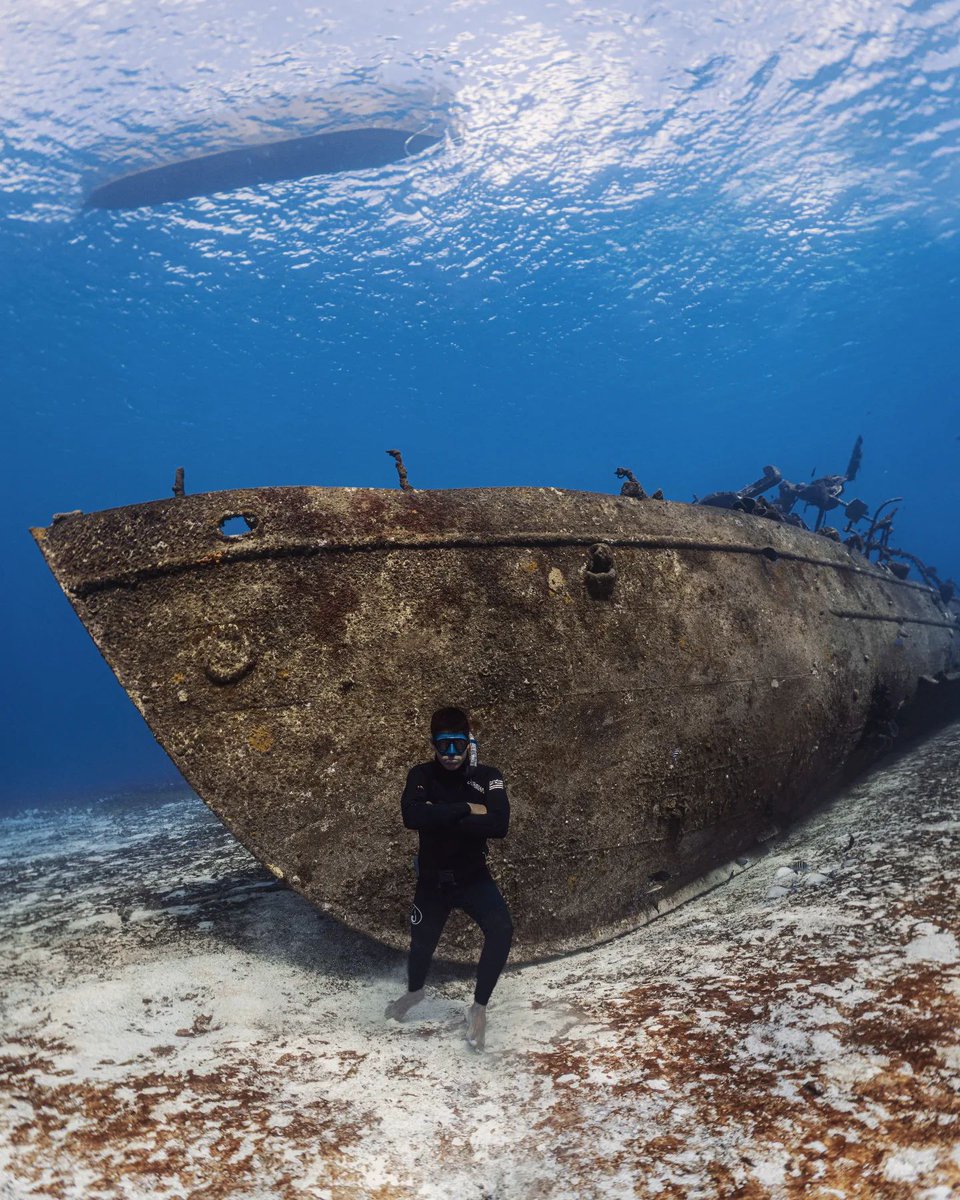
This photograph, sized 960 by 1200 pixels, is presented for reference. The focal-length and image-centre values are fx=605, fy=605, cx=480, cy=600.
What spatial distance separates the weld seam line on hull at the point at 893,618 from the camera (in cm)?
580

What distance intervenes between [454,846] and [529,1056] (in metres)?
0.86

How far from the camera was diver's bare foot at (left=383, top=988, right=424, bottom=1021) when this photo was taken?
2.90m

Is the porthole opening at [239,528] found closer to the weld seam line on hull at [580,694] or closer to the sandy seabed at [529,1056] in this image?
the weld seam line on hull at [580,694]

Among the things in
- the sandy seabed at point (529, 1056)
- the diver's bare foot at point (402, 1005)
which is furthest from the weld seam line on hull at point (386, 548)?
the diver's bare foot at point (402, 1005)

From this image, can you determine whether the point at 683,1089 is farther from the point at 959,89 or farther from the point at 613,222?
the point at 613,222

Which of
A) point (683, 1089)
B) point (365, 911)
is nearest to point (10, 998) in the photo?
point (365, 911)

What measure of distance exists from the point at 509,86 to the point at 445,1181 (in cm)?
3270

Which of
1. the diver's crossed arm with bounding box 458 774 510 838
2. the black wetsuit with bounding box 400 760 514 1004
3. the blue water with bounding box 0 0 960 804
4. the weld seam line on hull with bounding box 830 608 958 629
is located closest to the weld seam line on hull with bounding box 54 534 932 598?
the black wetsuit with bounding box 400 760 514 1004

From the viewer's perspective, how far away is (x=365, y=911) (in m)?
3.14

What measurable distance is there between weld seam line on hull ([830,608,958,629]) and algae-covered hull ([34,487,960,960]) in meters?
1.78

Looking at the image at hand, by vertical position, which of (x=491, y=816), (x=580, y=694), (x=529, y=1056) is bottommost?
(x=529, y=1056)

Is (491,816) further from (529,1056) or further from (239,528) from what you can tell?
(239,528)

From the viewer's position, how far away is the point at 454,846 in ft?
9.30

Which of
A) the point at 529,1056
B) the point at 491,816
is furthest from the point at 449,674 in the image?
the point at 529,1056
